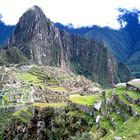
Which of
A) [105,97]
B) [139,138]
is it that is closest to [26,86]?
[105,97]

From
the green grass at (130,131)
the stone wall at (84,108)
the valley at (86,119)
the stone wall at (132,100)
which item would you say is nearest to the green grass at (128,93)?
the valley at (86,119)

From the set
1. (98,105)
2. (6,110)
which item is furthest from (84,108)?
(6,110)

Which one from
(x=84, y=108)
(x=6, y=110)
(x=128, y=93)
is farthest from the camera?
(x=6, y=110)

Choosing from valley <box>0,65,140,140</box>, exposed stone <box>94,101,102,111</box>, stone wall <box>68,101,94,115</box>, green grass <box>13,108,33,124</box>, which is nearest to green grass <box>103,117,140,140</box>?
valley <box>0,65,140,140</box>

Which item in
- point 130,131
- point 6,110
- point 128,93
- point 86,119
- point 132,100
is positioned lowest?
point 6,110

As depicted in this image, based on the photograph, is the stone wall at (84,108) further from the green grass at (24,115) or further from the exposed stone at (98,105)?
the green grass at (24,115)

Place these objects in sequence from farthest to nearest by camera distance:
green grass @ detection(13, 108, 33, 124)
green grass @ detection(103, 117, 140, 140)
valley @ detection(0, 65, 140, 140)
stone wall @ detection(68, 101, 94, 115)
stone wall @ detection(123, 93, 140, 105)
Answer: green grass @ detection(13, 108, 33, 124)
stone wall @ detection(68, 101, 94, 115)
stone wall @ detection(123, 93, 140, 105)
valley @ detection(0, 65, 140, 140)
green grass @ detection(103, 117, 140, 140)

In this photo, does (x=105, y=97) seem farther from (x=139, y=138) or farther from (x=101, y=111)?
(x=139, y=138)

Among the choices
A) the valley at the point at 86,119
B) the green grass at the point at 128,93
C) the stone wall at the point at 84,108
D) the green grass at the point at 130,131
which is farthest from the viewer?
the stone wall at the point at 84,108

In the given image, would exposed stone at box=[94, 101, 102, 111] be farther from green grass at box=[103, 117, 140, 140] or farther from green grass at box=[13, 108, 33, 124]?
green grass at box=[13, 108, 33, 124]

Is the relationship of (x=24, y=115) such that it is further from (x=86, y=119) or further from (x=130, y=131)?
(x=130, y=131)

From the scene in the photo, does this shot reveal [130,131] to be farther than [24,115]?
No
